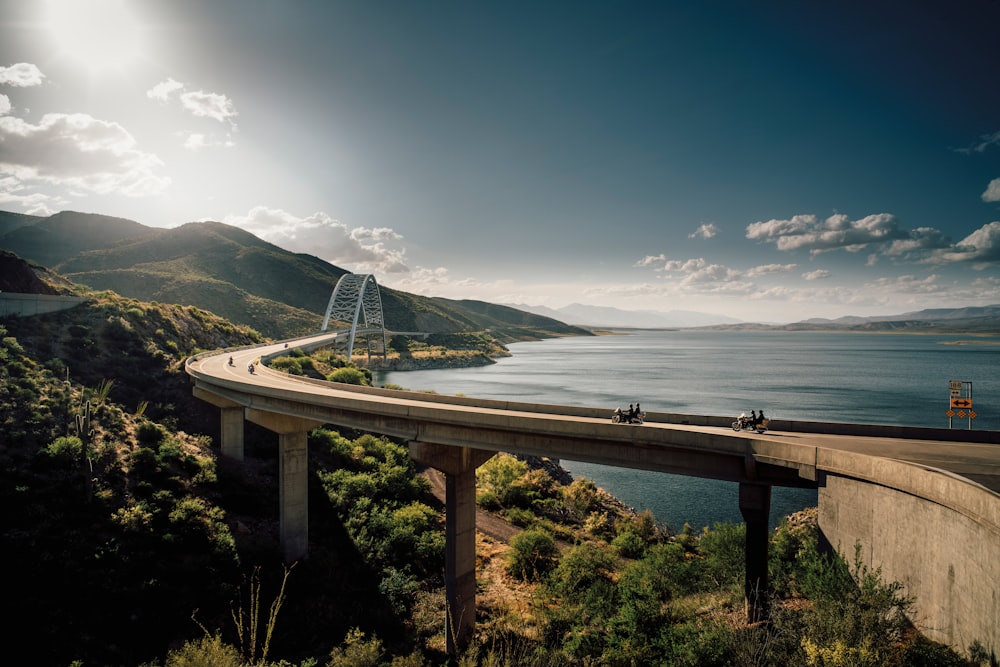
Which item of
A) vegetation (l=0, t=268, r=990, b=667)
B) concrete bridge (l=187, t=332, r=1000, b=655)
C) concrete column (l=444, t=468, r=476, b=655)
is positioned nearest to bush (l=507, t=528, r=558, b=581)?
vegetation (l=0, t=268, r=990, b=667)

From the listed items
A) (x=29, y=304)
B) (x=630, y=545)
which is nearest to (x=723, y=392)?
(x=630, y=545)

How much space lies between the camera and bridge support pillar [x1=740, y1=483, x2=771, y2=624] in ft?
45.2

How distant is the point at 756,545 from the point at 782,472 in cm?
293

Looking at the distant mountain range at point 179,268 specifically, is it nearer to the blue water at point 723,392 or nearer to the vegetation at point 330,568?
the blue water at point 723,392

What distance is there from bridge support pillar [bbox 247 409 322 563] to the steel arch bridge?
94652mm

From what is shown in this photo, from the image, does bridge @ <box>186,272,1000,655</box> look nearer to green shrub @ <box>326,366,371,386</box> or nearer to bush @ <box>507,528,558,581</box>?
bush @ <box>507,528,558,581</box>

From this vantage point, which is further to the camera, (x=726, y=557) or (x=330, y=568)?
(x=330, y=568)

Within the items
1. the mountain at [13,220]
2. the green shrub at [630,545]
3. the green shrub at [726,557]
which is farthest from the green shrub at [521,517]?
the mountain at [13,220]

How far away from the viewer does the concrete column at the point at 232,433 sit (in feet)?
107

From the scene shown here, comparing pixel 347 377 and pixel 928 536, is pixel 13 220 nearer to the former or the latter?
pixel 347 377

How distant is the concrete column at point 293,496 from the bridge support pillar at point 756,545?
20233 mm

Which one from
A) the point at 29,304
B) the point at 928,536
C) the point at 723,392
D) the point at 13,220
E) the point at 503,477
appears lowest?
the point at 723,392

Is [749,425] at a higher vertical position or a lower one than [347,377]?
higher

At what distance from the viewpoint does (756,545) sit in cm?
1456
